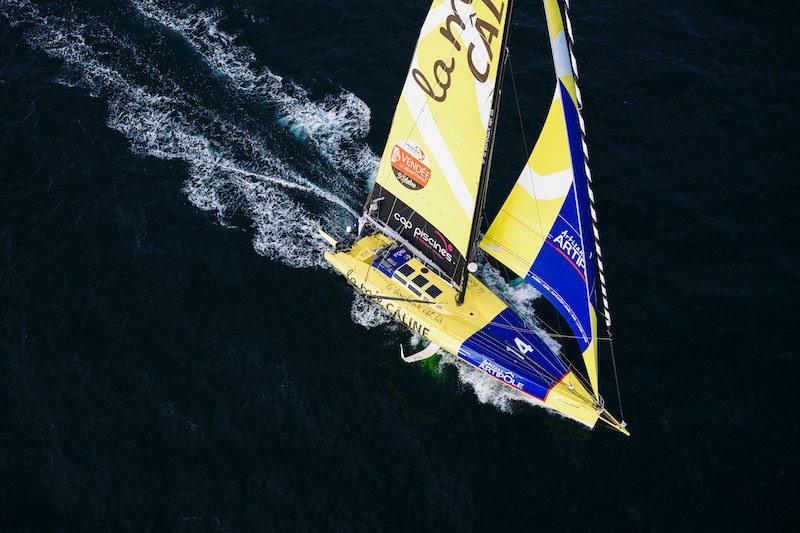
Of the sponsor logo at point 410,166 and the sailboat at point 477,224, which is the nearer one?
the sailboat at point 477,224

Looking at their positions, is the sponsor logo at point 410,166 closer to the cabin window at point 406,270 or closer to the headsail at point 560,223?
the cabin window at point 406,270

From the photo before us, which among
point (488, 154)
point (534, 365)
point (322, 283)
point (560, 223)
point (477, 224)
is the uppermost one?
point (488, 154)

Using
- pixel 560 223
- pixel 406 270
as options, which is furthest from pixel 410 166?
pixel 560 223

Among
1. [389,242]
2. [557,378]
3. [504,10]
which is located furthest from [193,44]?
[557,378]

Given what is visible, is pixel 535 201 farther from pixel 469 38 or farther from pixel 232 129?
pixel 232 129

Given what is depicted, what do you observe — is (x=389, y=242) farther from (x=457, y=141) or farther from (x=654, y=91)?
(x=654, y=91)

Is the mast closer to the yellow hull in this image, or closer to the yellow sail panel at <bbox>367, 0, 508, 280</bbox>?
the yellow sail panel at <bbox>367, 0, 508, 280</bbox>

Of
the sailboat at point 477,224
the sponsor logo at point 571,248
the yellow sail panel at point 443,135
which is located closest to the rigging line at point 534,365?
the sailboat at point 477,224

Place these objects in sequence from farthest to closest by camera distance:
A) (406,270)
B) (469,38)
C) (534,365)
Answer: (406,270), (534,365), (469,38)
